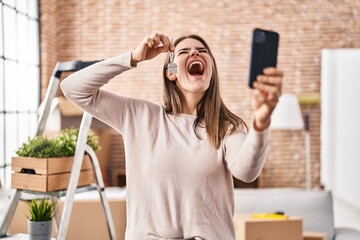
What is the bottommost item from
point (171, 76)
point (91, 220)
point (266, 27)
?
point (91, 220)

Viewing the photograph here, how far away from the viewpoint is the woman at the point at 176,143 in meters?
1.42

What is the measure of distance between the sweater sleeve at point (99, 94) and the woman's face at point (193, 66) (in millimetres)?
179

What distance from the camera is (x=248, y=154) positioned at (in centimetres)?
118

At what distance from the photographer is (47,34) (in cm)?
610

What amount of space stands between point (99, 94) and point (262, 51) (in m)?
0.58

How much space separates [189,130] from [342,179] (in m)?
5.47

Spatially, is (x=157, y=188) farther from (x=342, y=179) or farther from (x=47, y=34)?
(x=342, y=179)

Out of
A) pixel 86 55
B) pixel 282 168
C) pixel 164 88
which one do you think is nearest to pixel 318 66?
pixel 282 168

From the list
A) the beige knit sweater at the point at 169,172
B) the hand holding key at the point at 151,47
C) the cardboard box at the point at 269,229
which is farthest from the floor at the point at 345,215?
the hand holding key at the point at 151,47

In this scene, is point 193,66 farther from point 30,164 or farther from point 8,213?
point 8,213

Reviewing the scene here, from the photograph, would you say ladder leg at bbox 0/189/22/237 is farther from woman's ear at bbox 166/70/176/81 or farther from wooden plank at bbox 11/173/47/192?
woman's ear at bbox 166/70/176/81

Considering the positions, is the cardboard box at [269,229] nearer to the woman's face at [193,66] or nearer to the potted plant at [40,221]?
the potted plant at [40,221]

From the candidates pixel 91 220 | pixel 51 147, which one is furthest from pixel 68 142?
pixel 91 220

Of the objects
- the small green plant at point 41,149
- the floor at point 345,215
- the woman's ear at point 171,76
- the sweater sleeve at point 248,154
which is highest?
the woman's ear at point 171,76
